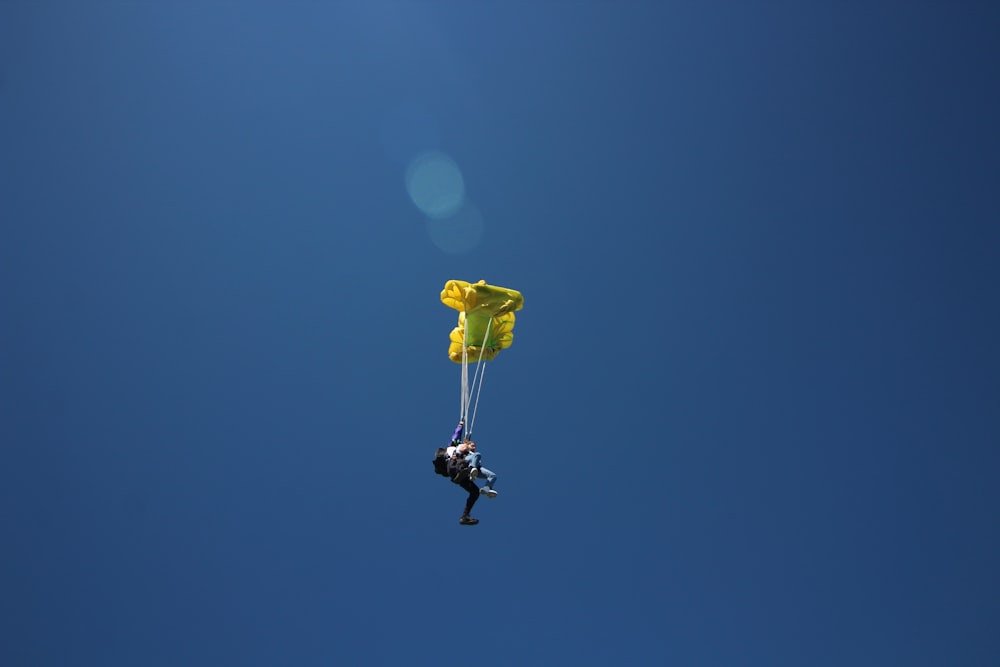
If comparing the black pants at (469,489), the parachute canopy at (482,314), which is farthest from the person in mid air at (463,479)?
the parachute canopy at (482,314)

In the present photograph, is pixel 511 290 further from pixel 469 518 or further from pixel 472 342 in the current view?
pixel 469 518

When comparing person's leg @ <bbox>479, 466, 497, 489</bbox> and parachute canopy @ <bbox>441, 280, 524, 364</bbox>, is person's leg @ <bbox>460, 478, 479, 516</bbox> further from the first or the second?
parachute canopy @ <bbox>441, 280, 524, 364</bbox>

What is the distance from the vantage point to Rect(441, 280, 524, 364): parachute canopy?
61.3ft

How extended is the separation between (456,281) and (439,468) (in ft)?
20.9

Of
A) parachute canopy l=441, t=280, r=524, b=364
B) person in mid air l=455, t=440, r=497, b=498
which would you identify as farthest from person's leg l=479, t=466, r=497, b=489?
parachute canopy l=441, t=280, r=524, b=364

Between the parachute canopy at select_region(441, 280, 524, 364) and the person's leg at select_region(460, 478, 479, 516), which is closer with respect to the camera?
the person's leg at select_region(460, 478, 479, 516)

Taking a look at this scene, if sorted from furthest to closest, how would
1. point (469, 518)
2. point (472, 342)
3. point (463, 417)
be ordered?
1. point (472, 342)
2. point (463, 417)
3. point (469, 518)

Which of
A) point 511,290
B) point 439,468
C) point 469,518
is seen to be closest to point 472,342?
point 511,290

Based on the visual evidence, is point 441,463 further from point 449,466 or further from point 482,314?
point 482,314

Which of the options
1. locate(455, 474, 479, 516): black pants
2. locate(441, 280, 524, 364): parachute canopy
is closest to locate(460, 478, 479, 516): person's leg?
locate(455, 474, 479, 516): black pants

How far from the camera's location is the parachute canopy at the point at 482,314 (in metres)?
18.7

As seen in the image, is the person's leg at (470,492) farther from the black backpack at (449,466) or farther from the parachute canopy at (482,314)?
the parachute canopy at (482,314)

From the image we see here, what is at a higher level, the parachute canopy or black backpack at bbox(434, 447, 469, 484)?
the parachute canopy

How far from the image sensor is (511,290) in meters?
19.5
